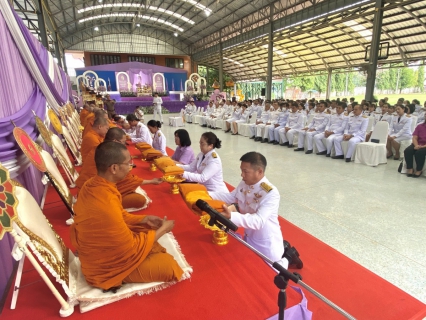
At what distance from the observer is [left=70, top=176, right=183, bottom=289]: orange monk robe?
47.4 inches

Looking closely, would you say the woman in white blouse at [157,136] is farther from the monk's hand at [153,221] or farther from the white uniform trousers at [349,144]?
the white uniform trousers at [349,144]

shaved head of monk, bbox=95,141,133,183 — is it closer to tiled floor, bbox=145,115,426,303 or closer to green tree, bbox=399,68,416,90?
tiled floor, bbox=145,115,426,303

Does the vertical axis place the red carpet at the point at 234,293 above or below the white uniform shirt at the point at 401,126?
below

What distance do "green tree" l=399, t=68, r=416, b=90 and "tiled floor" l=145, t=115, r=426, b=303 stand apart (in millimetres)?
12973

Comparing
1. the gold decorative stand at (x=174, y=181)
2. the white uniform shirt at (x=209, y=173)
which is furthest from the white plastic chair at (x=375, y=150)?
the gold decorative stand at (x=174, y=181)

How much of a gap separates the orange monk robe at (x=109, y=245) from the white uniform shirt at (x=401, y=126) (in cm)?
612

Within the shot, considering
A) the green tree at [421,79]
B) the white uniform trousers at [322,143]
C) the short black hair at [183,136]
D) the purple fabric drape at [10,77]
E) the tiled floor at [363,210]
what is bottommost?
the tiled floor at [363,210]

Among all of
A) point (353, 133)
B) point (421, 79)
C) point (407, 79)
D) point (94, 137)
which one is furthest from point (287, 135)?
point (407, 79)

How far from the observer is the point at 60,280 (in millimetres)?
1249

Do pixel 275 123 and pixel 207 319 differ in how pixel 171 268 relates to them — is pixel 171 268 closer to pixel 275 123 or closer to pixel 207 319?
pixel 207 319

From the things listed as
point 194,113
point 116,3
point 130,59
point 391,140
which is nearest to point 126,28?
point 130,59

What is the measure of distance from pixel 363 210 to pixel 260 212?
2.13 metres

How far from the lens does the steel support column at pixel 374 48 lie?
8.04 meters

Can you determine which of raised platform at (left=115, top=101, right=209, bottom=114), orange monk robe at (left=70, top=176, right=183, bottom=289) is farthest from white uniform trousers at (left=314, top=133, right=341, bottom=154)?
raised platform at (left=115, top=101, right=209, bottom=114)
